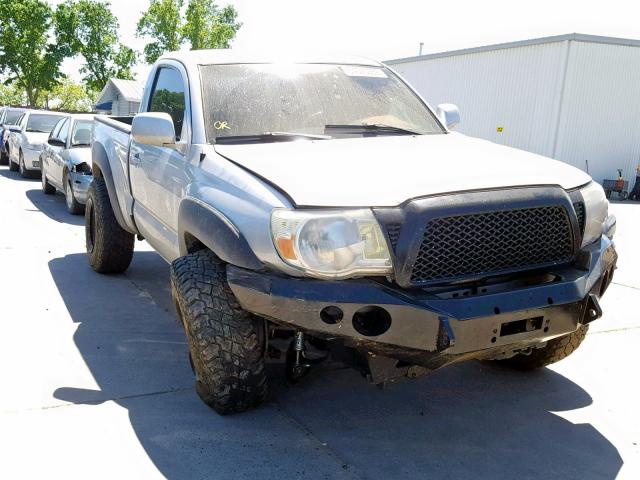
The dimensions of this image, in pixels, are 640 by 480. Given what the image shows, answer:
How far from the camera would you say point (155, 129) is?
3.99 metres

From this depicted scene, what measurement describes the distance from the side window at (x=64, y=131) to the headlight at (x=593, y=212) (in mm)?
9167

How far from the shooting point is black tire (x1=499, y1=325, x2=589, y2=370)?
4004mm

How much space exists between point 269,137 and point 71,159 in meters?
7.10

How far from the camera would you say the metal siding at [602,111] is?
797 inches

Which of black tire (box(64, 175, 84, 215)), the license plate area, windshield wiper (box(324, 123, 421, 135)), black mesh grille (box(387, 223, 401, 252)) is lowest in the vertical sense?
black tire (box(64, 175, 84, 215))

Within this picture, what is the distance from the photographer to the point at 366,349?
301 centimetres

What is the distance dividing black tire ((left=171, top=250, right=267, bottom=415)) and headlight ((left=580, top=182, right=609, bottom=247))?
172 centimetres

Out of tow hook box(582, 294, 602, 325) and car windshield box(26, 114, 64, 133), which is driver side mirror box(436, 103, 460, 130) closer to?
tow hook box(582, 294, 602, 325)

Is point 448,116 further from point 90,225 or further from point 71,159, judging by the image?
point 71,159

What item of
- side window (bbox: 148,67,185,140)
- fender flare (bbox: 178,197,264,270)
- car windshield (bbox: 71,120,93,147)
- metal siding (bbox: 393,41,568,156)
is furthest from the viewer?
metal siding (bbox: 393,41,568,156)

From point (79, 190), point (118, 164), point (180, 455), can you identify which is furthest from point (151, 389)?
point (79, 190)

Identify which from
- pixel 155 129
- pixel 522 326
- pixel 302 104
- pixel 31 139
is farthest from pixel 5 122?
pixel 522 326

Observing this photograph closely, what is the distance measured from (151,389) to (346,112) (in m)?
2.09

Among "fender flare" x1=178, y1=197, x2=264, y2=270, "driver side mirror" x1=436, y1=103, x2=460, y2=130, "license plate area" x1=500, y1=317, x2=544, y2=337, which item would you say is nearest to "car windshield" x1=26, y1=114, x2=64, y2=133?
"driver side mirror" x1=436, y1=103, x2=460, y2=130
